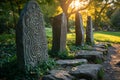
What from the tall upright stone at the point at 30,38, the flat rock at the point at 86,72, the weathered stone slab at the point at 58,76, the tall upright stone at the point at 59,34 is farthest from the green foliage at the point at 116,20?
the weathered stone slab at the point at 58,76

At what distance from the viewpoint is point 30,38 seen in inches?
313

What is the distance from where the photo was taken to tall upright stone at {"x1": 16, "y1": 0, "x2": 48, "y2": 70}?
7.70 metres

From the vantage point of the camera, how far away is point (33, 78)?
7.47 m

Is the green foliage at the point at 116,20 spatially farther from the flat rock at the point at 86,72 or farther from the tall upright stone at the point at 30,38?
the tall upright stone at the point at 30,38

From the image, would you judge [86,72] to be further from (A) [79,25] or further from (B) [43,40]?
(A) [79,25]

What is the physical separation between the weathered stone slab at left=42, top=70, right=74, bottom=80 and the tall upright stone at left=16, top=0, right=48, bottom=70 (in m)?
0.69

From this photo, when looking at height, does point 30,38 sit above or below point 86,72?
above

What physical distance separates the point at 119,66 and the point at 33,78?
15.8ft

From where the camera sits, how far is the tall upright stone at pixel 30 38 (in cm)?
770

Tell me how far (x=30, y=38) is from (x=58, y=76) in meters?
1.43

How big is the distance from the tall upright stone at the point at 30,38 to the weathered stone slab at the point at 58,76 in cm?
69

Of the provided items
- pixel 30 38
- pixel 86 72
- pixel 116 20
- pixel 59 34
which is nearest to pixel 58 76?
pixel 86 72

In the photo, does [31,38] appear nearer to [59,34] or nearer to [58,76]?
[58,76]

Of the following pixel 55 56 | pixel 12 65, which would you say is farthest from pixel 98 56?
pixel 12 65
